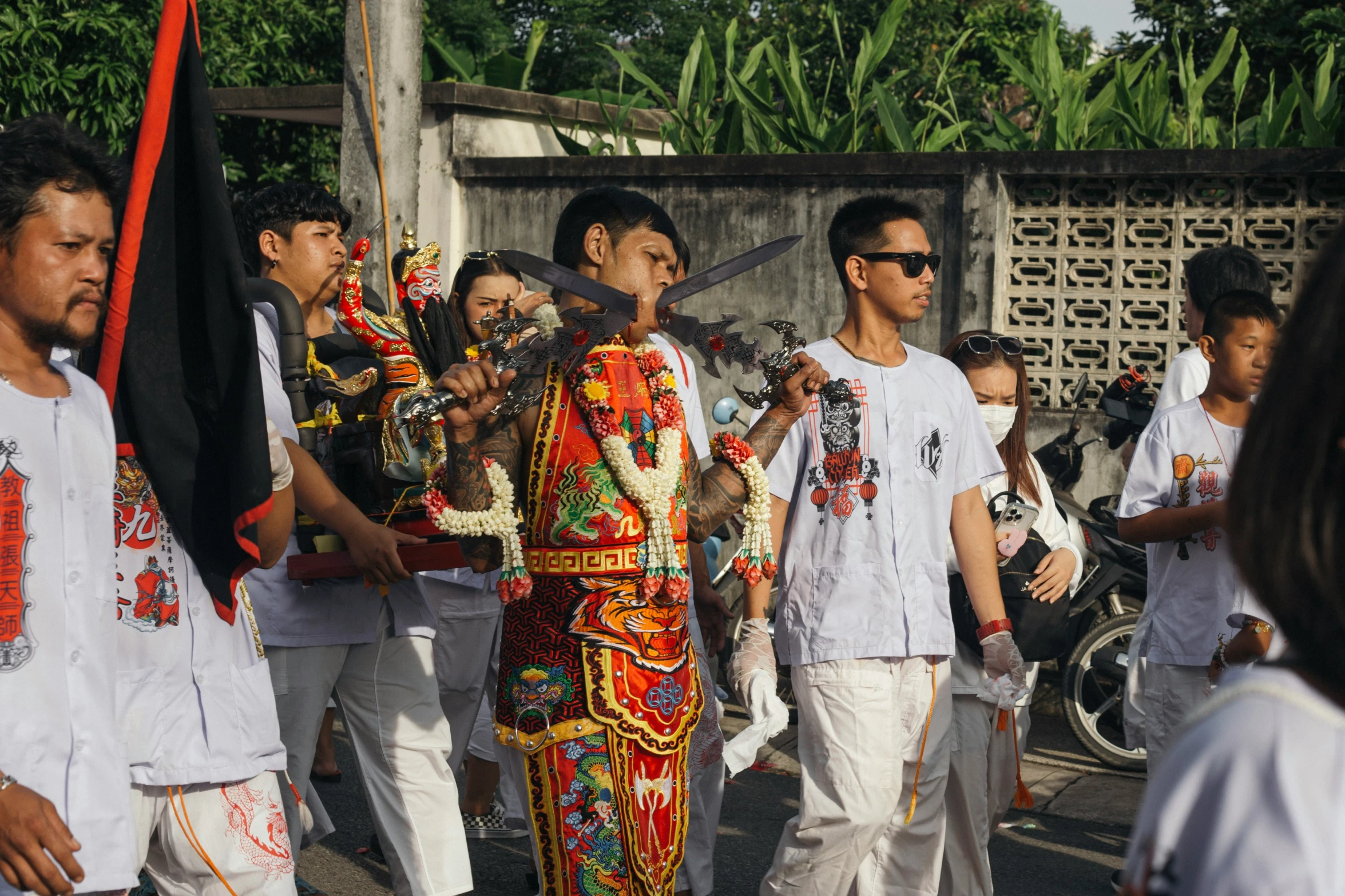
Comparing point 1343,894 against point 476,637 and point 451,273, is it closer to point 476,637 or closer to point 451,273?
point 476,637

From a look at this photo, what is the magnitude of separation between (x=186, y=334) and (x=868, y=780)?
2.10 meters

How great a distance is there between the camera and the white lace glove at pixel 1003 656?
400 cm

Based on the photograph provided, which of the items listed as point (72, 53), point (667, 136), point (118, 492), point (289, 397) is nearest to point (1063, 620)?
point (289, 397)

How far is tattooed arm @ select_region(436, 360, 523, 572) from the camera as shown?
2.94 metres

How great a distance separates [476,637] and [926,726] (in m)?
1.75

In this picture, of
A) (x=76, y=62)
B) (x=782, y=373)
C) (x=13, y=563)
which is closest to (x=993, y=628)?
(x=782, y=373)

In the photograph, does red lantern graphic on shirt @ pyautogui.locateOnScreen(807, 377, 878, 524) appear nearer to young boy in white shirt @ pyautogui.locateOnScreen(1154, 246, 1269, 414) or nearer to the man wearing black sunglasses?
the man wearing black sunglasses

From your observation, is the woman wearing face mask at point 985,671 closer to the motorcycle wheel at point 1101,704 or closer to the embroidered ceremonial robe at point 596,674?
the embroidered ceremonial robe at point 596,674

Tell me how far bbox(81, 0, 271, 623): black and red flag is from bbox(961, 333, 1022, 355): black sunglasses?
106 inches

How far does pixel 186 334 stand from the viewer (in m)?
2.72

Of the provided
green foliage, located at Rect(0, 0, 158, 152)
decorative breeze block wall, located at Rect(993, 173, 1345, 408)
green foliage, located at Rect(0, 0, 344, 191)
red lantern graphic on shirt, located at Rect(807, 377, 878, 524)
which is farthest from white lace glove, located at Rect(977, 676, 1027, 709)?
green foliage, located at Rect(0, 0, 158, 152)

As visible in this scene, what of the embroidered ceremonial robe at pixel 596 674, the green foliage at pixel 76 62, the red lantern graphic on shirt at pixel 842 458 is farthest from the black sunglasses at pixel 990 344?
the green foliage at pixel 76 62

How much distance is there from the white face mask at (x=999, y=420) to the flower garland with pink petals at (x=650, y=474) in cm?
167

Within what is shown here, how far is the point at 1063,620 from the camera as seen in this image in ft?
14.4
